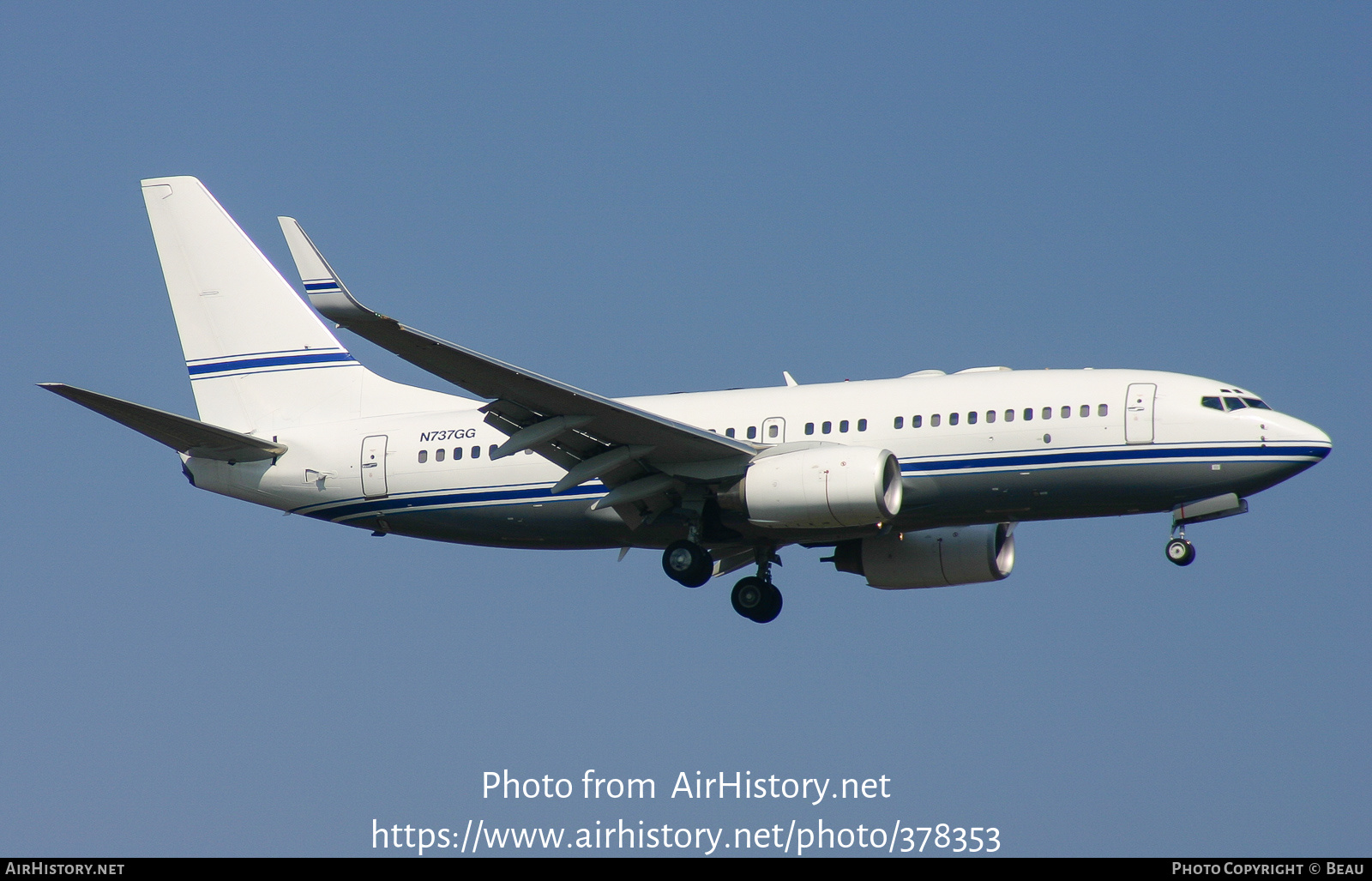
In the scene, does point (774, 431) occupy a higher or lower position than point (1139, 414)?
higher

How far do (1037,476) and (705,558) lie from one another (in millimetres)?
6527

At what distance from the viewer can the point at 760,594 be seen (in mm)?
32688

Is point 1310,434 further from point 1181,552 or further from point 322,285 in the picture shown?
point 322,285

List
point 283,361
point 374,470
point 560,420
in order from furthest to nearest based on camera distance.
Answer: point 283,361, point 374,470, point 560,420

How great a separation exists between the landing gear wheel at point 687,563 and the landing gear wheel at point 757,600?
212 cm

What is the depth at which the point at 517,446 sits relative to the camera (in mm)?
28578

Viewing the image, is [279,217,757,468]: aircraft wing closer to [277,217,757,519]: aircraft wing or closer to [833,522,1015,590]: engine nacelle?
[277,217,757,519]: aircraft wing

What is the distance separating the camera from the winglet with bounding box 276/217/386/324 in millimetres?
24531

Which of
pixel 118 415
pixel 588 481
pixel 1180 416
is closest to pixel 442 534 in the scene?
pixel 588 481

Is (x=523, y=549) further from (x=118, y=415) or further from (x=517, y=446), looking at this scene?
(x=118, y=415)

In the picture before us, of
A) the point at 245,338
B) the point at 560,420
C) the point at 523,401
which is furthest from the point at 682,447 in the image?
the point at 245,338

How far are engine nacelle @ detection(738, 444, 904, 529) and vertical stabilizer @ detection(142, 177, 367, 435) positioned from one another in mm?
10086

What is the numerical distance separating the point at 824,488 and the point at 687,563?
363cm

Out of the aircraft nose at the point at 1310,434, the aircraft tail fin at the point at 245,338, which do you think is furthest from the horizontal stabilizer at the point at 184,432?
the aircraft nose at the point at 1310,434
